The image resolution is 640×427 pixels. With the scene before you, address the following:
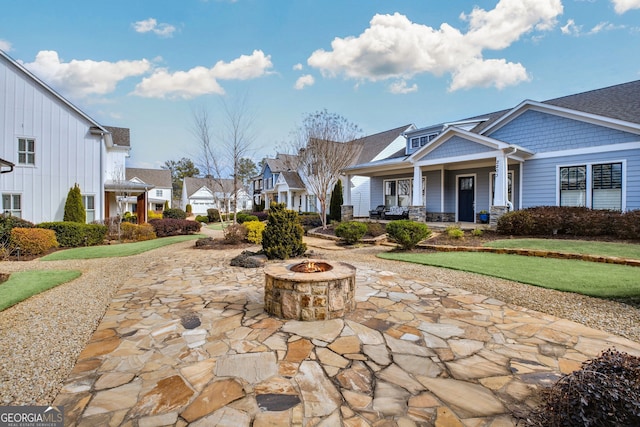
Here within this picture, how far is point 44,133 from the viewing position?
46.7 feet

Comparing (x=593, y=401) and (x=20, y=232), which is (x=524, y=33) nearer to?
(x=593, y=401)

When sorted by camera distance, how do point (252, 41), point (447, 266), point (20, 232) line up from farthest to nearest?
point (252, 41) < point (20, 232) < point (447, 266)

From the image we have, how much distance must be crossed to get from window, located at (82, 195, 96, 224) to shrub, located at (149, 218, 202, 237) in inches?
110

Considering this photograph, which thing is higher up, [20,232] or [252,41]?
[252,41]

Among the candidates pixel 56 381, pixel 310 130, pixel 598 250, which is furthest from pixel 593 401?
pixel 310 130

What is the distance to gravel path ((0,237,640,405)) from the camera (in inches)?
110

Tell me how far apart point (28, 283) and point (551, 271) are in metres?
10.8

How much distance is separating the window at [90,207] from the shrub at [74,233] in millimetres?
3794

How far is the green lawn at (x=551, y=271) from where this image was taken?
5.25 m

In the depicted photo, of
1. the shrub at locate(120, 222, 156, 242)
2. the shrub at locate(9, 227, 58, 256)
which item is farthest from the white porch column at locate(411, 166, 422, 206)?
the shrub at locate(9, 227, 58, 256)

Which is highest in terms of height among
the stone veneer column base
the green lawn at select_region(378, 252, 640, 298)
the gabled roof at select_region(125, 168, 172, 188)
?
the gabled roof at select_region(125, 168, 172, 188)

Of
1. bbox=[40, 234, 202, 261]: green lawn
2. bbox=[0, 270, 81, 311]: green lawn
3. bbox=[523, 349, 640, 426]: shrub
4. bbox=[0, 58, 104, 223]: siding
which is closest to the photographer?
bbox=[523, 349, 640, 426]: shrub

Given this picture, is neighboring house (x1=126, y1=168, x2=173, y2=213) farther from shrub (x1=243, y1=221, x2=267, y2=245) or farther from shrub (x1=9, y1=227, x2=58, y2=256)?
shrub (x1=243, y1=221, x2=267, y2=245)

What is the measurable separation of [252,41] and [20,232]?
11156mm
